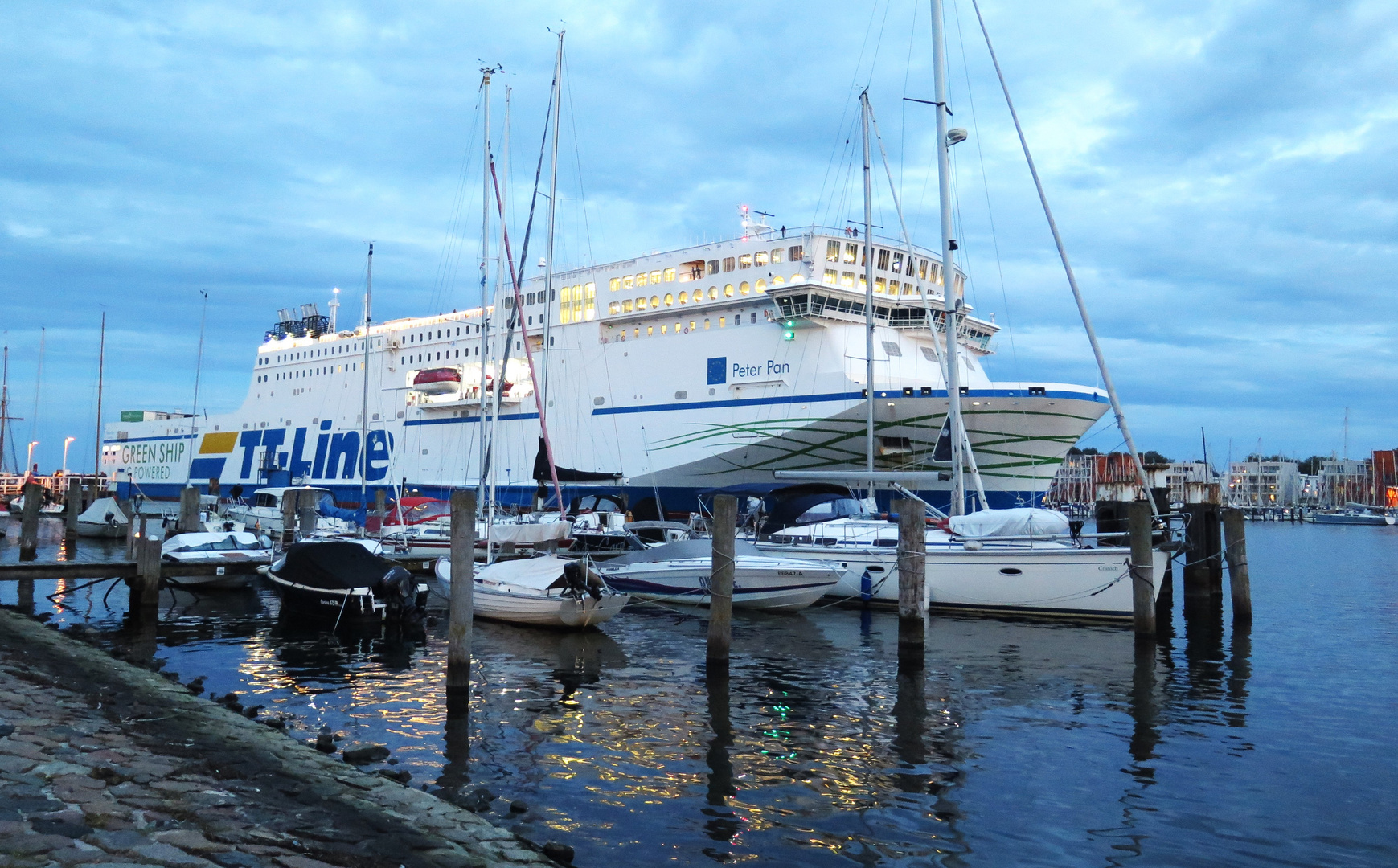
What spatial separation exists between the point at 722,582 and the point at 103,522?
37065mm

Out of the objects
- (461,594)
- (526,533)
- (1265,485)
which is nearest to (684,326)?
(526,533)

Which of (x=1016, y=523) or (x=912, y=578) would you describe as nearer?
(x=912, y=578)

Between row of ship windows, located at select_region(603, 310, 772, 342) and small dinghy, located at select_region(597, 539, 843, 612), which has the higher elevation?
row of ship windows, located at select_region(603, 310, 772, 342)

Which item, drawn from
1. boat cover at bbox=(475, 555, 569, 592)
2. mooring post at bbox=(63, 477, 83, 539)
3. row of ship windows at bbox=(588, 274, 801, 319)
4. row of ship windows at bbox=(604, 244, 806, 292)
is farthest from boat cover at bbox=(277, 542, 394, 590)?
mooring post at bbox=(63, 477, 83, 539)

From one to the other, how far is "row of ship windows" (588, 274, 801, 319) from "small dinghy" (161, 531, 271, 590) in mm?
16007

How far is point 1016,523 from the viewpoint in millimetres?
18703

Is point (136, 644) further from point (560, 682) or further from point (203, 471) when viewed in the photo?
point (203, 471)

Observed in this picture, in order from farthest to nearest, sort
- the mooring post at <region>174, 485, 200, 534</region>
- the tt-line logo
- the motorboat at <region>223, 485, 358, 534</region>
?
the motorboat at <region>223, 485, 358, 534</region> → the tt-line logo → the mooring post at <region>174, 485, 200, 534</region>

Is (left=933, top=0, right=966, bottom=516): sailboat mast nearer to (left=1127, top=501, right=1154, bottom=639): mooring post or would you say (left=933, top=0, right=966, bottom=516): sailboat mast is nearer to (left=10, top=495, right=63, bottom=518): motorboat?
(left=1127, top=501, right=1154, bottom=639): mooring post

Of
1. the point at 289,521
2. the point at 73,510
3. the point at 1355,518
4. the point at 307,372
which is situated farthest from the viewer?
the point at 1355,518

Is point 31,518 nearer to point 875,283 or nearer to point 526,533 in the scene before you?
point 526,533

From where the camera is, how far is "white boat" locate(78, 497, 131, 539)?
40.6m

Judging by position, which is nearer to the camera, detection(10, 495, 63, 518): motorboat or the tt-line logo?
the tt-line logo

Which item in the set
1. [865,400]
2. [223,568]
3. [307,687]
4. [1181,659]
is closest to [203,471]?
[223,568]
